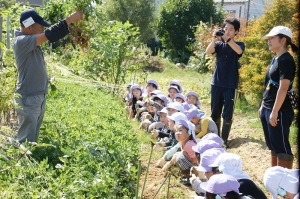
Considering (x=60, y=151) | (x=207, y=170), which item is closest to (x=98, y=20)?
(x=60, y=151)

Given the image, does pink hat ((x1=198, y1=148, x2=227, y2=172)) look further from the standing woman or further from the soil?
the standing woman

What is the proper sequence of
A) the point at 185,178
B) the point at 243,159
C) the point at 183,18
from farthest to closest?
1. the point at 183,18
2. the point at 243,159
3. the point at 185,178

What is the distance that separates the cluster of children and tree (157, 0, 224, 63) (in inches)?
727

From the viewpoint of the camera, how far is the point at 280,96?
4.94 metres

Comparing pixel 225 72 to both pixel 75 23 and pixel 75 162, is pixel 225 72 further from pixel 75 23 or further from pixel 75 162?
pixel 75 162

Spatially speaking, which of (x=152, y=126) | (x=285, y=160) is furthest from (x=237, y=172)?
(x=152, y=126)

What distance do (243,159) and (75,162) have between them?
3091 mm

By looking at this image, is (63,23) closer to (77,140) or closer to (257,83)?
(77,140)

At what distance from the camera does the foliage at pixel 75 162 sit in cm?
379

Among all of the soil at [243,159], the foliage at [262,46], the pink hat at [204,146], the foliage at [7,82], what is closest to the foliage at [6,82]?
the foliage at [7,82]

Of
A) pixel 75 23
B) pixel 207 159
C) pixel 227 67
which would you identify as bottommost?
pixel 207 159

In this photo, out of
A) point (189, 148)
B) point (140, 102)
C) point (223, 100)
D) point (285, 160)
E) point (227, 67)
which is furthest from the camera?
point (140, 102)

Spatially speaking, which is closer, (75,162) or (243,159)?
(75,162)

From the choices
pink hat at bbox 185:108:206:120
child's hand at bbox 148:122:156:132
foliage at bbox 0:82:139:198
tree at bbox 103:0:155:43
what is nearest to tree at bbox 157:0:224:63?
tree at bbox 103:0:155:43
